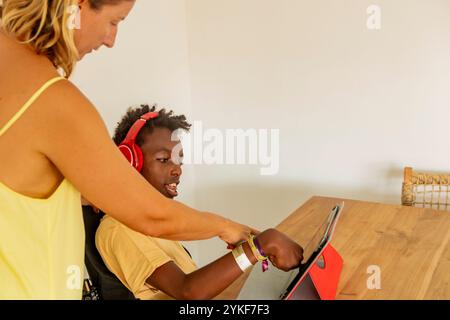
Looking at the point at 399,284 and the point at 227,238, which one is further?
the point at 399,284

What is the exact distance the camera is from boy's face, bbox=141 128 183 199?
1311 millimetres

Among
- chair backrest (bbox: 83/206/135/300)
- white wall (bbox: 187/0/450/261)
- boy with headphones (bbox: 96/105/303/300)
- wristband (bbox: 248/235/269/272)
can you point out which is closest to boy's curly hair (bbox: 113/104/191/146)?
boy with headphones (bbox: 96/105/303/300)

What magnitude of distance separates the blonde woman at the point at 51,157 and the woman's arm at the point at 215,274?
6.7 inches

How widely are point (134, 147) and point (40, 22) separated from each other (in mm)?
524

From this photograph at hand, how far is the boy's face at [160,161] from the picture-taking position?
131 cm

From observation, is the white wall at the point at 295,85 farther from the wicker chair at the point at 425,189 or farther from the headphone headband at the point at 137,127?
the headphone headband at the point at 137,127

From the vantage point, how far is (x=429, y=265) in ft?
4.09

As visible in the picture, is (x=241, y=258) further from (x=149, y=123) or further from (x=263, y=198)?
(x=263, y=198)

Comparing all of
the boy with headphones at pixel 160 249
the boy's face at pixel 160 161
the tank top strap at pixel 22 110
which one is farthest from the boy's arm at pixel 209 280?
the tank top strap at pixel 22 110

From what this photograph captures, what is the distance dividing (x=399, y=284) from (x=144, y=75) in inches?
53.2
